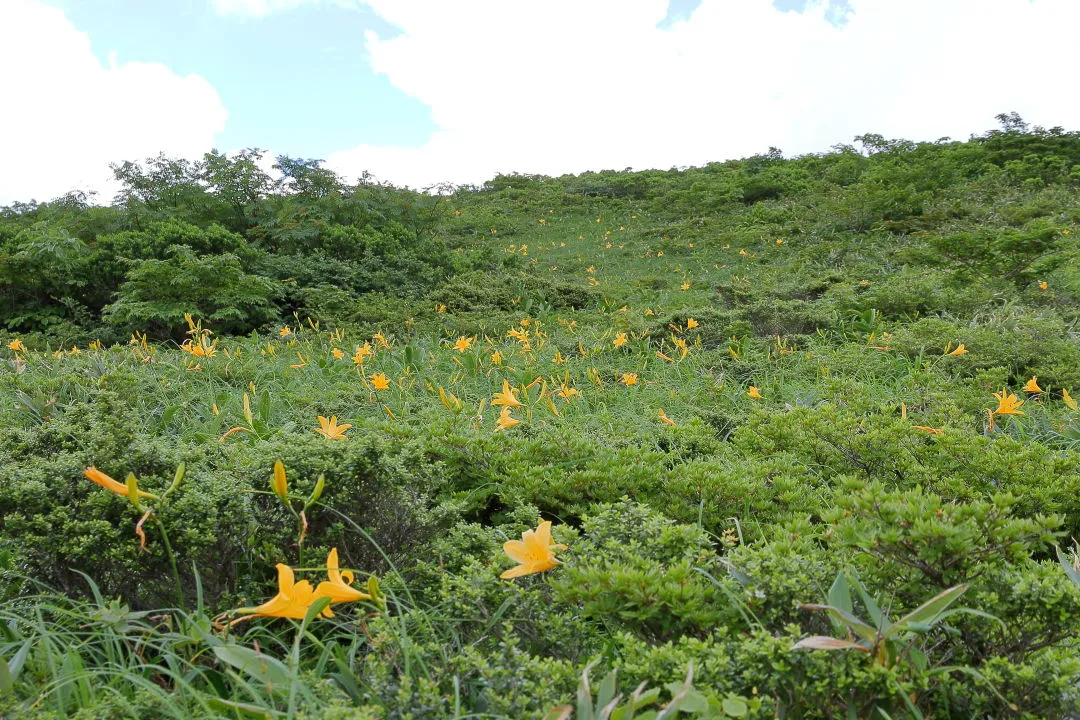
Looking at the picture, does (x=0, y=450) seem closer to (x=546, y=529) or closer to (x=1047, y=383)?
(x=546, y=529)

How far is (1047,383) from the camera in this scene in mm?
3033

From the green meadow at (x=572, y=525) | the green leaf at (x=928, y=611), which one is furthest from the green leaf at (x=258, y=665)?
the green leaf at (x=928, y=611)

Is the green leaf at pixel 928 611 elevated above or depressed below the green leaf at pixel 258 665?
above

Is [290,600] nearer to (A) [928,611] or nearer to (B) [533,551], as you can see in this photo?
(B) [533,551]

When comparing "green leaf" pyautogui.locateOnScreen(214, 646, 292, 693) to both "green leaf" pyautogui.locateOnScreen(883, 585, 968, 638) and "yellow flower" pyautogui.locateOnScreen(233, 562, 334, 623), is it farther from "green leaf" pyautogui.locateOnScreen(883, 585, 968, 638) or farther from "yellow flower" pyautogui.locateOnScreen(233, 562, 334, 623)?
"green leaf" pyautogui.locateOnScreen(883, 585, 968, 638)

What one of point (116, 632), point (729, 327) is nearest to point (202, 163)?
point (729, 327)

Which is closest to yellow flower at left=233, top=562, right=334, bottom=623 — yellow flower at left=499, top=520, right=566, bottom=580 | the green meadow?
the green meadow

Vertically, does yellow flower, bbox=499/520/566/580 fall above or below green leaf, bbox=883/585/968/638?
above

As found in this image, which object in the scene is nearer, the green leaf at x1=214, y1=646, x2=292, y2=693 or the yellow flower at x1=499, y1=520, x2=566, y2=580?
the green leaf at x1=214, y1=646, x2=292, y2=693

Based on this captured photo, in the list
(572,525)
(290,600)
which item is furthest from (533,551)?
(572,525)

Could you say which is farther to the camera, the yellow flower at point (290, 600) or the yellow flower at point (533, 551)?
the yellow flower at point (533, 551)

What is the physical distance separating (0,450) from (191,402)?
1.37 meters

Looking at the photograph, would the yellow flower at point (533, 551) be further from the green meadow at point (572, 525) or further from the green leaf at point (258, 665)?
the green leaf at point (258, 665)

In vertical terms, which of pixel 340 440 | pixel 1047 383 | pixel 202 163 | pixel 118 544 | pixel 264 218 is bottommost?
pixel 1047 383
